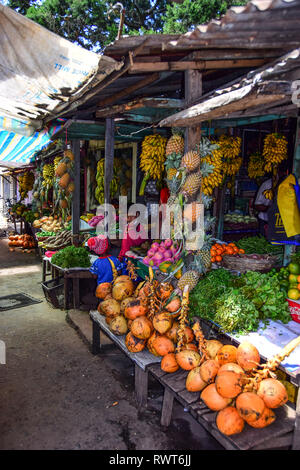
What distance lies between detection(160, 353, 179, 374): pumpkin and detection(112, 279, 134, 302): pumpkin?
1.28 meters

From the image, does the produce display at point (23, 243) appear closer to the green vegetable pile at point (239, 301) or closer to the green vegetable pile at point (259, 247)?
the green vegetable pile at point (259, 247)

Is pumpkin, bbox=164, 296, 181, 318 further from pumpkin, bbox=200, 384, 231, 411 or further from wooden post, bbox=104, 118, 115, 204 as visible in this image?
wooden post, bbox=104, 118, 115, 204

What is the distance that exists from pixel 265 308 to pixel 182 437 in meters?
1.55

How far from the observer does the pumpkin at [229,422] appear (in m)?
2.48

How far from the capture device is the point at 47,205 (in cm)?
1270

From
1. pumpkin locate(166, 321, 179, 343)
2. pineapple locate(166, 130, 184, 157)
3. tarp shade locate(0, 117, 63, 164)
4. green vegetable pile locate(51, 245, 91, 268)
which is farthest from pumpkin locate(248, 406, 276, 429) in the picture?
tarp shade locate(0, 117, 63, 164)

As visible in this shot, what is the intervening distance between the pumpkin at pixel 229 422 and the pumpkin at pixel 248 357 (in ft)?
1.21

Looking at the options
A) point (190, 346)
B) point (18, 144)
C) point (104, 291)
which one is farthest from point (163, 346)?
point (18, 144)

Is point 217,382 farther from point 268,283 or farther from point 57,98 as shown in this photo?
point 57,98

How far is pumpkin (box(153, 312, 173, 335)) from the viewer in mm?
3574

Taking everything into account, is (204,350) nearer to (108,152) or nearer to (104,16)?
(108,152)

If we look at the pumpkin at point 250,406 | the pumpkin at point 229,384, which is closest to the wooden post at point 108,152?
the pumpkin at point 229,384

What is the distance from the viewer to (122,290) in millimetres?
4473
